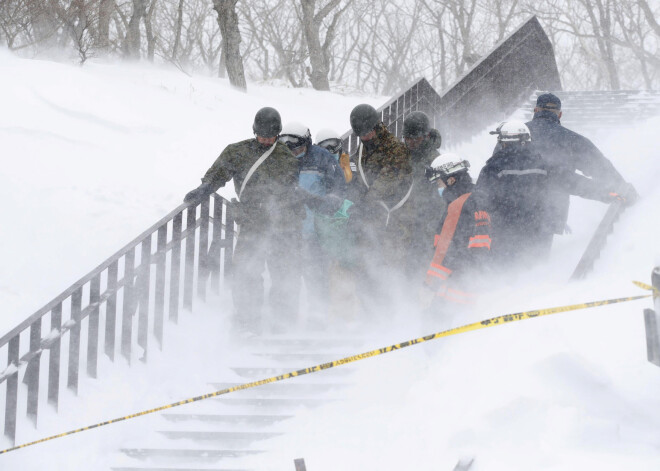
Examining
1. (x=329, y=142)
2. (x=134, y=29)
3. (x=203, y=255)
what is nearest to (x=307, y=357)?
(x=203, y=255)

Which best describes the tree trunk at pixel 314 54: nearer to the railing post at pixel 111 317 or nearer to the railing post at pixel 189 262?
the railing post at pixel 189 262

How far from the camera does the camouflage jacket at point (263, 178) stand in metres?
5.74

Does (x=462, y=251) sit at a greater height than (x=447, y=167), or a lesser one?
lesser

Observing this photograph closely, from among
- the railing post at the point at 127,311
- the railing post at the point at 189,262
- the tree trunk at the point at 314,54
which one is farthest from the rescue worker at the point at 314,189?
the tree trunk at the point at 314,54

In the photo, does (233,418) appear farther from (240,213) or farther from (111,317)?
(240,213)

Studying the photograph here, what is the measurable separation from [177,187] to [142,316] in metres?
2.60

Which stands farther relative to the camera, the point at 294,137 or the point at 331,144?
the point at 331,144

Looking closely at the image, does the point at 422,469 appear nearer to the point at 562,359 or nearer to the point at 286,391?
the point at 562,359

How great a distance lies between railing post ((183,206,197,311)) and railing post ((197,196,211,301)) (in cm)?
10

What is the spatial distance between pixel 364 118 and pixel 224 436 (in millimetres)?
2687

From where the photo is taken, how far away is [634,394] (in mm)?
3627

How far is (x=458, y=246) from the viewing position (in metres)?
5.16

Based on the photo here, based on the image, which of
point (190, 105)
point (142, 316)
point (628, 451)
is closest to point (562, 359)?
point (628, 451)

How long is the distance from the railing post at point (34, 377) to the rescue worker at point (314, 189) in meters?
2.15
